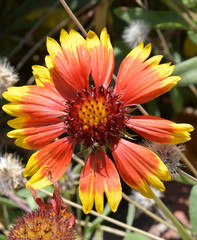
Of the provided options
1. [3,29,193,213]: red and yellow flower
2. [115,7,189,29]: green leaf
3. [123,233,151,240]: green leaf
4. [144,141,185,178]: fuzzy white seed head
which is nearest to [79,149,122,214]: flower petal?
[3,29,193,213]: red and yellow flower

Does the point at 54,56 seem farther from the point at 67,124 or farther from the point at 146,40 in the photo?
the point at 146,40

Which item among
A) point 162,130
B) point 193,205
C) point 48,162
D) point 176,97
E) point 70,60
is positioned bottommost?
point 193,205

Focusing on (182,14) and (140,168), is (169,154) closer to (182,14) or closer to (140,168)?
(140,168)

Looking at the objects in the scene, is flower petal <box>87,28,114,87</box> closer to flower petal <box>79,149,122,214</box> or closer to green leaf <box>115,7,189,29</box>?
flower petal <box>79,149,122,214</box>

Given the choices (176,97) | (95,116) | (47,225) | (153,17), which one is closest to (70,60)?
(95,116)

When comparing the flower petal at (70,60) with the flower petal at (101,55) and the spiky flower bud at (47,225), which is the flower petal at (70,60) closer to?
the flower petal at (101,55)

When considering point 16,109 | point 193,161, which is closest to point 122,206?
point 193,161

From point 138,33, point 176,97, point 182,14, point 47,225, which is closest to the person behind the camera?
point 47,225

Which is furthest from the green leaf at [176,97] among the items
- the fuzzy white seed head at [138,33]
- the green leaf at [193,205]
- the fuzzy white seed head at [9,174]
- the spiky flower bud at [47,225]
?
the spiky flower bud at [47,225]
